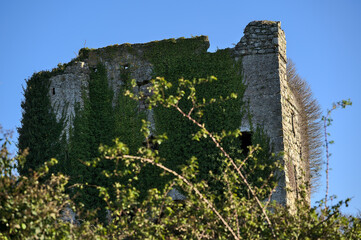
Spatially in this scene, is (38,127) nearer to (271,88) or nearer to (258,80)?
(258,80)

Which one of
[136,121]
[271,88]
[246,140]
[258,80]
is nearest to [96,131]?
[136,121]

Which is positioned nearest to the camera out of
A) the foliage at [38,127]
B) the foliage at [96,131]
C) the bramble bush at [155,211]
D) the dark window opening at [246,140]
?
the bramble bush at [155,211]

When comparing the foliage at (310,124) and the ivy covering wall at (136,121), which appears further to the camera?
the foliage at (310,124)

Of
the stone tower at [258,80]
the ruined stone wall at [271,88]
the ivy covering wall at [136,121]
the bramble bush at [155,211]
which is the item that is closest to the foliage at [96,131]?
the ivy covering wall at [136,121]

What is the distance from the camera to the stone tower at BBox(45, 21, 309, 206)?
36.9ft

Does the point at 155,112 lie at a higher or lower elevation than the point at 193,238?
higher

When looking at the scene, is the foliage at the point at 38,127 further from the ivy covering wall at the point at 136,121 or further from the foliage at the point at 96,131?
the foliage at the point at 96,131

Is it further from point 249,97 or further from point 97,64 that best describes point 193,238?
point 97,64

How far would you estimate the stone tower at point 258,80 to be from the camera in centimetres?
1126

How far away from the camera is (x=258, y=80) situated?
1159 centimetres

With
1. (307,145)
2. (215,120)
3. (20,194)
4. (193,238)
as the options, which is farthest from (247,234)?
(307,145)

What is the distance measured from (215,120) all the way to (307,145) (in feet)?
24.3

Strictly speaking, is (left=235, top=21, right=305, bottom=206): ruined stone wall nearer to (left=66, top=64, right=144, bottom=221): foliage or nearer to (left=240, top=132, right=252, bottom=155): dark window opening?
(left=240, top=132, right=252, bottom=155): dark window opening

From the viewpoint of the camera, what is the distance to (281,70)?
1181cm
